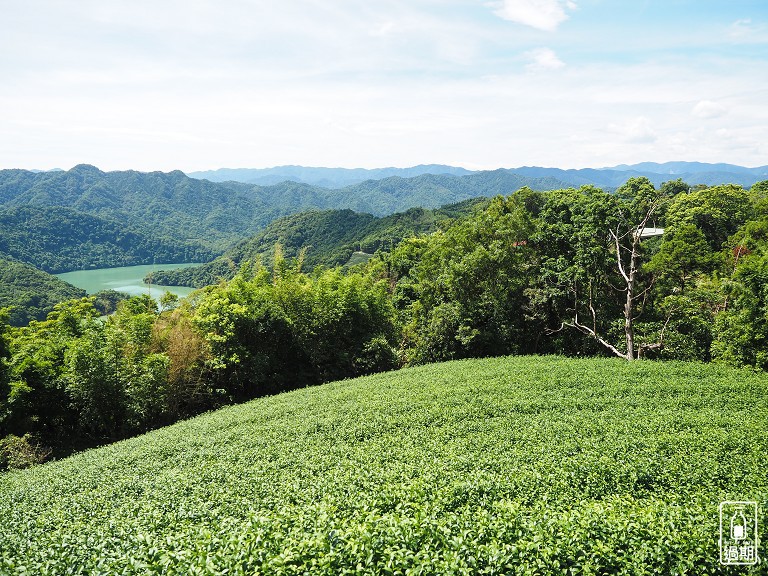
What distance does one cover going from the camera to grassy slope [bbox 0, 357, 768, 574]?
5027 millimetres

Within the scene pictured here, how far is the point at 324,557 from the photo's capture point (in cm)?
484

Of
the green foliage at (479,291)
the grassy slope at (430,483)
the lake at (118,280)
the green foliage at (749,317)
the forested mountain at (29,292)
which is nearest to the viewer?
the grassy slope at (430,483)

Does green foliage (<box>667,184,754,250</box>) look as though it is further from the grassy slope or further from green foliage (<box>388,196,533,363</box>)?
the grassy slope

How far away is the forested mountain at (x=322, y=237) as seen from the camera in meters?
109

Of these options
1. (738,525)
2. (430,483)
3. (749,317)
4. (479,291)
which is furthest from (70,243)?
(738,525)

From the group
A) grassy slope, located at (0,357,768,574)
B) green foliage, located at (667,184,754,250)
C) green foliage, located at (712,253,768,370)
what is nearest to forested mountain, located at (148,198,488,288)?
green foliage, located at (667,184,754,250)

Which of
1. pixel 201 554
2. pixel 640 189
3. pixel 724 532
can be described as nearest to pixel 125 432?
pixel 201 554

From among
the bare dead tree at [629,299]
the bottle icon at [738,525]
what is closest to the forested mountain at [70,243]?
the bare dead tree at [629,299]

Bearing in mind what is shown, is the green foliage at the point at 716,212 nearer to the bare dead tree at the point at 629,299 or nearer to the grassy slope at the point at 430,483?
the bare dead tree at the point at 629,299

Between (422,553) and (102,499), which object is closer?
(422,553)

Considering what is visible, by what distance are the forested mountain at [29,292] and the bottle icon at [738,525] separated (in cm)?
8863

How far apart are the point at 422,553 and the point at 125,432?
20.4 meters

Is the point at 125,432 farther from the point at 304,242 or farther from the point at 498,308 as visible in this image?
the point at 304,242

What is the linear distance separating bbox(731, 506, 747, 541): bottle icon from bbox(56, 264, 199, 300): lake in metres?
121
